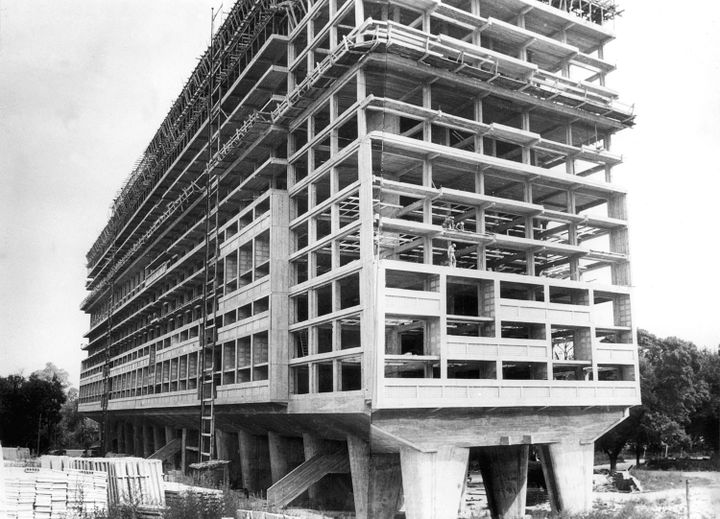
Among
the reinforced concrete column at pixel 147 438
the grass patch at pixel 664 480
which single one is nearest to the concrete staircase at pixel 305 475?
the grass patch at pixel 664 480

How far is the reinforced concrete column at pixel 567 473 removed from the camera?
124 feet

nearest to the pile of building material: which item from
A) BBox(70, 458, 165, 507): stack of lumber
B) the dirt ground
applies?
BBox(70, 458, 165, 507): stack of lumber

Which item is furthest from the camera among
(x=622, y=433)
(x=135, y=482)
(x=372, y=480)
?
(x=622, y=433)

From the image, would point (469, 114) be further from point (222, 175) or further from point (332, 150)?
point (222, 175)

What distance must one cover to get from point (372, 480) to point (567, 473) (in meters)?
10.2

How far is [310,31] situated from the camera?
131ft

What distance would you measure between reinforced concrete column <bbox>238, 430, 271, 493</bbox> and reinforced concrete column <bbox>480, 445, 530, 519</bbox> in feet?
50.9

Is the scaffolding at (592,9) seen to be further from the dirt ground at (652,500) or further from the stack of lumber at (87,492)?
the stack of lumber at (87,492)

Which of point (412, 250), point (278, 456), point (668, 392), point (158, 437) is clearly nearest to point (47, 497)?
point (278, 456)

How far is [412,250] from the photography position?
43438mm

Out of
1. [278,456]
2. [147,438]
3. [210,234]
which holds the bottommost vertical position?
[147,438]

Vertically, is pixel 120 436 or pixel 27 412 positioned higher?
pixel 27 412

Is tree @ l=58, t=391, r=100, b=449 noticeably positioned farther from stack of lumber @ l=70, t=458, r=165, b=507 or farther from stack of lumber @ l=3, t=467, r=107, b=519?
stack of lumber @ l=3, t=467, r=107, b=519

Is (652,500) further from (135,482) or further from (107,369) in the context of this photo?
(107,369)
